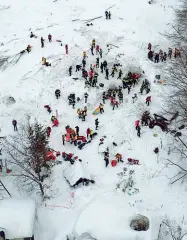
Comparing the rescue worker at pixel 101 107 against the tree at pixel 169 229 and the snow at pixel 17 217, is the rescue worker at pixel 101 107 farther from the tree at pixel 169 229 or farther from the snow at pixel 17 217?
the tree at pixel 169 229

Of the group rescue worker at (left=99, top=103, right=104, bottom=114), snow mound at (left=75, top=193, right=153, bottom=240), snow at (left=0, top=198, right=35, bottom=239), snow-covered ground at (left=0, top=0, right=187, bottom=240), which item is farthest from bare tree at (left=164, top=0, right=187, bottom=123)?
snow at (left=0, top=198, right=35, bottom=239)

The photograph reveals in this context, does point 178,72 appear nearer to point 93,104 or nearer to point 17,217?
point 93,104

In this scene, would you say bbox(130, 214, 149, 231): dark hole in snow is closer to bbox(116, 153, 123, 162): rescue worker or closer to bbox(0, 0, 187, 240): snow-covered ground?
bbox(0, 0, 187, 240): snow-covered ground

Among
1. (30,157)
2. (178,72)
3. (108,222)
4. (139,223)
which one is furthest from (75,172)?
(178,72)

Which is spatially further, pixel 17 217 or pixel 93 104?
pixel 93 104

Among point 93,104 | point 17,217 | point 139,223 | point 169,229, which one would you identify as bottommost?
point 169,229

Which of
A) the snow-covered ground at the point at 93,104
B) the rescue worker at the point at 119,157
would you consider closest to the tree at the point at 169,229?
the snow-covered ground at the point at 93,104
